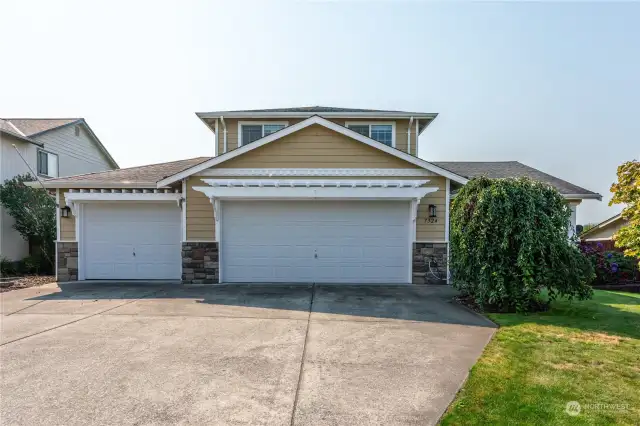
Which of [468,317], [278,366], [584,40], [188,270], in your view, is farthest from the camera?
[188,270]

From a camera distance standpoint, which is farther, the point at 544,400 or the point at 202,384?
the point at 202,384

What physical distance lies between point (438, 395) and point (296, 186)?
6.41m

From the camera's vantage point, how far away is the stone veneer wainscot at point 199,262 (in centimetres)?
922

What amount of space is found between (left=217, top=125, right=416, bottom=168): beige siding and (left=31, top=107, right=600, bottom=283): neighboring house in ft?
0.09

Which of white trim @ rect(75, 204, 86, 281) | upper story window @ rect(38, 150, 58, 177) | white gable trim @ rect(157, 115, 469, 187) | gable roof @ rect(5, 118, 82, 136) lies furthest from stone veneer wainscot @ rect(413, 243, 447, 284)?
A: gable roof @ rect(5, 118, 82, 136)

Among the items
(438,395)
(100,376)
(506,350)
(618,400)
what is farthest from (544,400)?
(100,376)

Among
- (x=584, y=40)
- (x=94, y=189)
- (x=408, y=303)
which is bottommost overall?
(x=408, y=303)

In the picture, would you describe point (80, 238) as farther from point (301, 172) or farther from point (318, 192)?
point (318, 192)

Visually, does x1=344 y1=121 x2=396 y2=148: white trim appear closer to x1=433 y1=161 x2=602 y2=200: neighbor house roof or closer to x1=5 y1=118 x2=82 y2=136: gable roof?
x1=433 y1=161 x2=602 y2=200: neighbor house roof

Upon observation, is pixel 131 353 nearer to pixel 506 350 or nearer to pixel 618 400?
pixel 506 350

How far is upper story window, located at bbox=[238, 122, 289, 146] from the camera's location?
11.4m

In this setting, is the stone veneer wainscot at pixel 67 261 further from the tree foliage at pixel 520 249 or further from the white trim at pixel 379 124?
the tree foliage at pixel 520 249

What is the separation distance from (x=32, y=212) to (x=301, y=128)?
10840mm

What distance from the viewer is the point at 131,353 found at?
14.4 ft
